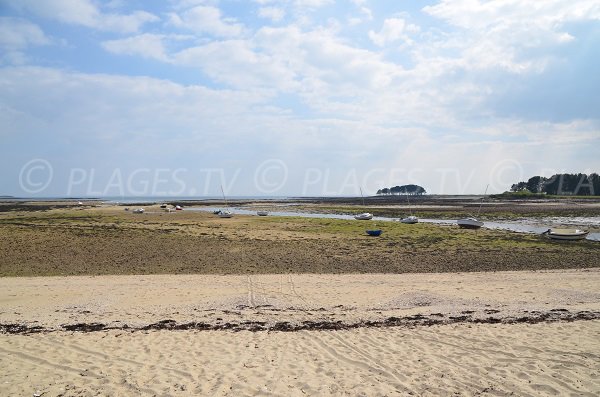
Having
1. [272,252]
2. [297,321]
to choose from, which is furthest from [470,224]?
[297,321]

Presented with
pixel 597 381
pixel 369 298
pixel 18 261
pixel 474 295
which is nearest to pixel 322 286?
pixel 369 298

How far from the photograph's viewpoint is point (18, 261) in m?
22.9

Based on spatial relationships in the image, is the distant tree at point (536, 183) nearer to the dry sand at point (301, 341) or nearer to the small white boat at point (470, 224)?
the small white boat at point (470, 224)

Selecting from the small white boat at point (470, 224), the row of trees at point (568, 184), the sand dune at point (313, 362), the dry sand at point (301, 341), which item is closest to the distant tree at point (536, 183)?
the row of trees at point (568, 184)

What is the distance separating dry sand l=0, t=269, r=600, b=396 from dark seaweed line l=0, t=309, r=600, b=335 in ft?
0.36

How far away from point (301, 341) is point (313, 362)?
1479 millimetres

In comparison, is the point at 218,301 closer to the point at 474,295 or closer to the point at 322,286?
the point at 322,286

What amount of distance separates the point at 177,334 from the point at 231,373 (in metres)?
3.30

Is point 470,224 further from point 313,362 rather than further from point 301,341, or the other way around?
point 313,362

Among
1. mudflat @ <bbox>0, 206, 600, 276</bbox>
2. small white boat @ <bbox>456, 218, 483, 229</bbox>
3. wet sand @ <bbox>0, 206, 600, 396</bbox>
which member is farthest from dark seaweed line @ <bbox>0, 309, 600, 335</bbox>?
small white boat @ <bbox>456, 218, 483, 229</bbox>

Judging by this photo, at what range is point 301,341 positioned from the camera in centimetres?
1094

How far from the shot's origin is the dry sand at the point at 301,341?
8281 millimetres

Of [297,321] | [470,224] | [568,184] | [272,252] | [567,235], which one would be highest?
[568,184]

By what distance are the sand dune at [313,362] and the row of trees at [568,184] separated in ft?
497
